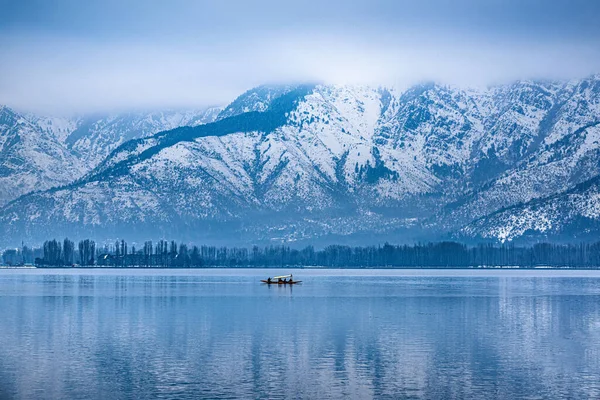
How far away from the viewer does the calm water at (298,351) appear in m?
78.4

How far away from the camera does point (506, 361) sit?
9262 centimetres

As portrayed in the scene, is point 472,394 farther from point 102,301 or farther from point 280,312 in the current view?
point 102,301

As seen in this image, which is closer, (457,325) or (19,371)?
(19,371)

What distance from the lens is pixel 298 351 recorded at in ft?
324

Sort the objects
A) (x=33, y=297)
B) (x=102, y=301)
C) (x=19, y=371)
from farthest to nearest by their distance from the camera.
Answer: (x=33, y=297), (x=102, y=301), (x=19, y=371)

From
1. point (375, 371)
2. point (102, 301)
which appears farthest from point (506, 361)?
point (102, 301)

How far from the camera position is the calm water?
78.4 meters

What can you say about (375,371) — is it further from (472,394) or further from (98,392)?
(98,392)

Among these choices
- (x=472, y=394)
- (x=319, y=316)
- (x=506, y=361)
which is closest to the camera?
(x=472, y=394)

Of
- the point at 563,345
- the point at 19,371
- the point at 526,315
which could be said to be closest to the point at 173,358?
the point at 19,371

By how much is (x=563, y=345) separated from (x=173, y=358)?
3710 cm

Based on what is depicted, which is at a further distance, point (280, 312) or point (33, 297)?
point (33, 297)

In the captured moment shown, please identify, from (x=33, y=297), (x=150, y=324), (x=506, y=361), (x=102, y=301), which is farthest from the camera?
(x=33, y=297)

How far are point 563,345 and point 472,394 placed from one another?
30884 millimetres
